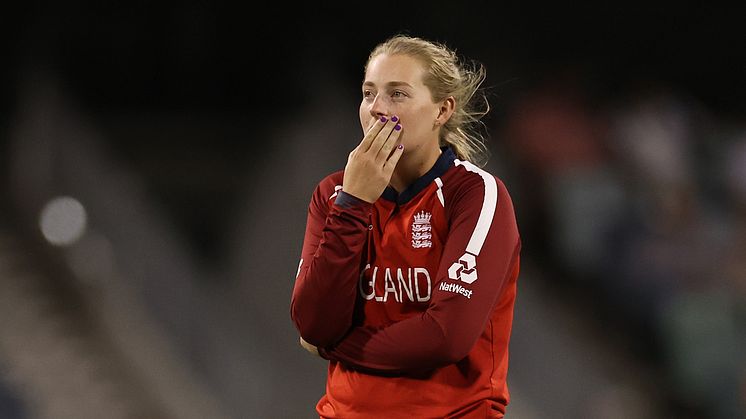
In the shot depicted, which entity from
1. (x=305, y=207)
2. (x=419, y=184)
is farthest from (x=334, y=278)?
(x=305, y=207)

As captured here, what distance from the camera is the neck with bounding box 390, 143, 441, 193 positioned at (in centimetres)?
184

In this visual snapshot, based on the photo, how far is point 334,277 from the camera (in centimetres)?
169

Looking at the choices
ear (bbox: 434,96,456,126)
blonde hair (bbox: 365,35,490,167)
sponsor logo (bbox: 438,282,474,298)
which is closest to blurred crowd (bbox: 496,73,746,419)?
blonde hair (bbox: 365,35,490,167)

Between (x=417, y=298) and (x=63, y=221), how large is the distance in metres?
4.18

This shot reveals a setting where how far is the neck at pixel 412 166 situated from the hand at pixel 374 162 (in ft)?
0.25

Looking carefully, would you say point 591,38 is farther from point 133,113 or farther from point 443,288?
point 443,288

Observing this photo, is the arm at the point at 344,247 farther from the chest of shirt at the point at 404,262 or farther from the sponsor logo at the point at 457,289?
the sponsor logo at the point at 457,289

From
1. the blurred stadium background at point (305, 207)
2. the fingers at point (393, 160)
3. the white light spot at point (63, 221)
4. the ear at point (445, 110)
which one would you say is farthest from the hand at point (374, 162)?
the white light spot at point (63, 221)

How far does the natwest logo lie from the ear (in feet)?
1.01

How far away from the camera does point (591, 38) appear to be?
582 cm

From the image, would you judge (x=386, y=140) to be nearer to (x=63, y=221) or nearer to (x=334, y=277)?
(x=334, y=277)

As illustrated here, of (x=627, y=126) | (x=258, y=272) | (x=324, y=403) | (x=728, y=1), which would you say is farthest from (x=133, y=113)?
(x=324, y=403)

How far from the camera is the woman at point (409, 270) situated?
1692 mm

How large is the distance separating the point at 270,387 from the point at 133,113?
3063 millimetres
